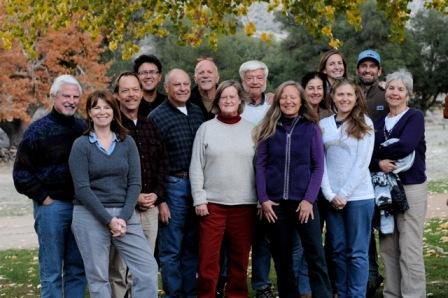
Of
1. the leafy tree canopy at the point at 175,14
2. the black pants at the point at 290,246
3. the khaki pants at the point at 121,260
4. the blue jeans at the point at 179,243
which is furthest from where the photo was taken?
the leafy tree canopy at the point at 175,14

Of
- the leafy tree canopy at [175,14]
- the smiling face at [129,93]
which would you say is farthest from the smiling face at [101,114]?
the leafy tree canopy at [175,14]

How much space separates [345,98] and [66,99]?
2.62 metres

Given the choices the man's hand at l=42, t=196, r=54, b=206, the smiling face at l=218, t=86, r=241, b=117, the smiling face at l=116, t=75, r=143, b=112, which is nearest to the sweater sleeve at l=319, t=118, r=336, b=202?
the smiling face at l=218, t=86, r=241, b=117

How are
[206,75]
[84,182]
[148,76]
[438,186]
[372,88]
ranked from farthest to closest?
[438,186], [372,88], [148,76], [206,75], [84,182]

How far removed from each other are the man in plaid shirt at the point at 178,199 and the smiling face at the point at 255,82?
2.05ft

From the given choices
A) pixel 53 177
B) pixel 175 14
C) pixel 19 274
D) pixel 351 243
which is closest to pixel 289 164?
pixel 351 243

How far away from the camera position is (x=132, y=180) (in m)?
6.47

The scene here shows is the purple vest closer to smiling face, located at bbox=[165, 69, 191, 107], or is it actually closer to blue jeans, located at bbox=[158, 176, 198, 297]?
blue jeans, located at bbox=[158, 176, 198, 297]

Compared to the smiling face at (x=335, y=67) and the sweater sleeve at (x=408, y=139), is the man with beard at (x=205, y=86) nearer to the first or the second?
the smiling face at (x=335, y=67)

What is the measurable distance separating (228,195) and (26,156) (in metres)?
1.91

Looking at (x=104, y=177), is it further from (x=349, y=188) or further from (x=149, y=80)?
(x=349, y=188)

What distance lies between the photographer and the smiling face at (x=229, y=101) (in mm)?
7191

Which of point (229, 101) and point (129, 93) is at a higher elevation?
point (129, 93)

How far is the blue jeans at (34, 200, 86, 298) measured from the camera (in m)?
6.54
